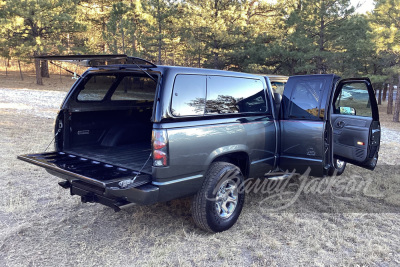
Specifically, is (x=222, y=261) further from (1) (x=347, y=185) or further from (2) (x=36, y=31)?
(2) (x=36, y=31)

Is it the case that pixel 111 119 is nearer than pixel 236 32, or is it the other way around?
pixel 111 119

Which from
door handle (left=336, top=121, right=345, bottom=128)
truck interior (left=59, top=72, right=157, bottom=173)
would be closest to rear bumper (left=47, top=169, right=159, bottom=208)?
truck interior (left=59, top=72, right=157, bottom=173)

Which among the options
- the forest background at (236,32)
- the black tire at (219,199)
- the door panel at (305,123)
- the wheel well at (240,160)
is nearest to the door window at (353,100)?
the door panel at (305,123)

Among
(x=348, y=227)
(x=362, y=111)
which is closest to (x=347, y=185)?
(x=362, y=111)

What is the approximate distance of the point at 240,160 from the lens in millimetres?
4332

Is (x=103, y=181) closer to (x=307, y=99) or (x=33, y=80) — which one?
(x=307, y=99)

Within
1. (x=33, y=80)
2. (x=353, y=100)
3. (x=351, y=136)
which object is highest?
(x=33, y=80)

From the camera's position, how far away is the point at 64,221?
4.04 m

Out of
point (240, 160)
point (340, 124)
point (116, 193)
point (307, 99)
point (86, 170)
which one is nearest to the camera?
point (116, 193)

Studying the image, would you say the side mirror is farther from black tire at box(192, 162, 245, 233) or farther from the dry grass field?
black tire at box(192, 162, 245, 233)

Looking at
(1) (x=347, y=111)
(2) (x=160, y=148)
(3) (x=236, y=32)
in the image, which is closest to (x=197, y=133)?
(2) (x=160, y=148)

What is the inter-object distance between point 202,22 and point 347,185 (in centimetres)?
1778

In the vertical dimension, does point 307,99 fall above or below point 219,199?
above

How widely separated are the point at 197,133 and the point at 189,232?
1.26 meters
